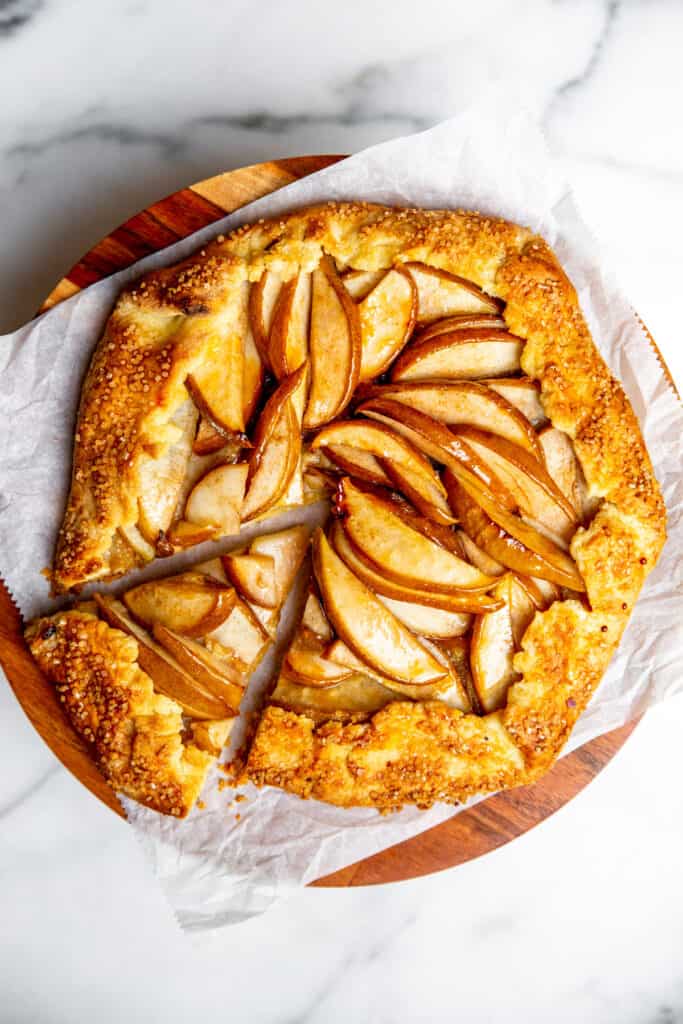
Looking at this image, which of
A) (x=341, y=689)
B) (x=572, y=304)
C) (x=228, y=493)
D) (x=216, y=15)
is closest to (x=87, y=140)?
(x=216, y=15)

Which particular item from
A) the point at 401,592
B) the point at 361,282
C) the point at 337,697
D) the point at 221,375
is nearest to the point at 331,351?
the point at 361,282

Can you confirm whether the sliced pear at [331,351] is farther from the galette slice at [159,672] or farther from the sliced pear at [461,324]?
the galette slice at [159,672]

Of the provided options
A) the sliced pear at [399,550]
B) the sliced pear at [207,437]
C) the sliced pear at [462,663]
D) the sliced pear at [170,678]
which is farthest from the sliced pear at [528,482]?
the sliced pear at [170,678]

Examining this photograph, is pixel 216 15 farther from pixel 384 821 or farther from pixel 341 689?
pixel 384 821

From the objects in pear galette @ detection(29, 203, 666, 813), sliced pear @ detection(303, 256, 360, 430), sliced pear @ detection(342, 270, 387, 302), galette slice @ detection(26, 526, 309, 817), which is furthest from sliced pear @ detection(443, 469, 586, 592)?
galette slice @ detection(26, 526, 309, 817)

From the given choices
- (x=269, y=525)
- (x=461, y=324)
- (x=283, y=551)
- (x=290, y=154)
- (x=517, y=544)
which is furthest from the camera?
(x=290, y=154)

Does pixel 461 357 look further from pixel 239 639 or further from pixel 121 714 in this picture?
pixel 121 714
